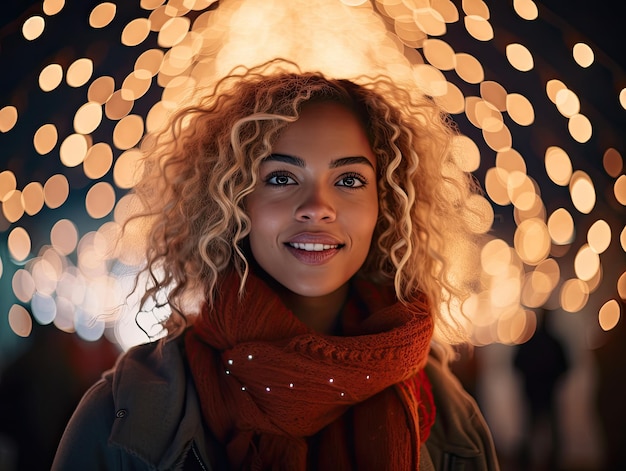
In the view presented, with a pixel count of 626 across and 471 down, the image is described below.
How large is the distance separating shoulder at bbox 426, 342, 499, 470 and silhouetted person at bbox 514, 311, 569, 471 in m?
2.26

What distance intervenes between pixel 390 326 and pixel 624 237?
1.74 metres

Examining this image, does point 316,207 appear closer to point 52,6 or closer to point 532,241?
point 52,6

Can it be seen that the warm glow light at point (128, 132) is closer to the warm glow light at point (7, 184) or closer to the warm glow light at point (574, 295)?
the warm glow light at point (7, 184)

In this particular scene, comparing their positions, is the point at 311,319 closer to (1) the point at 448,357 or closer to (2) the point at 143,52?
(1) the point at 448,357

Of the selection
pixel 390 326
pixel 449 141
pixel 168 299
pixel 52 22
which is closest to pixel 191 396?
pixel 168 299

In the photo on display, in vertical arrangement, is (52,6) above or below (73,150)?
above

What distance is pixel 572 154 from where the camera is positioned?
3.08 metres

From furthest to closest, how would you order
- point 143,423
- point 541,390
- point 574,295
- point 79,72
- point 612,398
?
point 541,390
point 612,398
point 574,295
point 79,72
point 143,423

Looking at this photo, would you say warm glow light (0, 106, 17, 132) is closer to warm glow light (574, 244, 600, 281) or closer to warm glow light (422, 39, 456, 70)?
warm glow light (422, 39, 456, 70)

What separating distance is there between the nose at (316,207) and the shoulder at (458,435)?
774 mm

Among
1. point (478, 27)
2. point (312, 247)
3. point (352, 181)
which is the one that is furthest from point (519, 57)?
point (312, 247)

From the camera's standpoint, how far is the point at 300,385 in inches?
72.2

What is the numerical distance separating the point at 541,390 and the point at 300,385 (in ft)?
10.0

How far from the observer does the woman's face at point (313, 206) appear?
1.88 m
